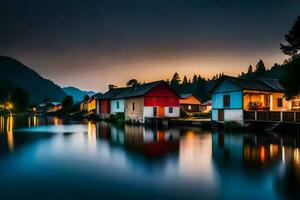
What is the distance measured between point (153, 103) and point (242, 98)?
16.3 meters

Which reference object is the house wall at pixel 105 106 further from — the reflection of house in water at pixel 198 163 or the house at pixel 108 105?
the reflection of house in water at pixel 198 163

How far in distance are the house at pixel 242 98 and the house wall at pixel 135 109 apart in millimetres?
12809

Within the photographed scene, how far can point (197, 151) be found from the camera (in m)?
16.8

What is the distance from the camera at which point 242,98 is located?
2906cm

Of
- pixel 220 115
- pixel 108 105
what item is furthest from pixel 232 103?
pixel 108 105

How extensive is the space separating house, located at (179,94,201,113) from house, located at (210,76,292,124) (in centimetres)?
2708

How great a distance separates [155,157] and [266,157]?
620 centimetres

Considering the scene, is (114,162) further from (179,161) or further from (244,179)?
(244,179)

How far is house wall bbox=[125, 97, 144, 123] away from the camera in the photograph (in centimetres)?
4172

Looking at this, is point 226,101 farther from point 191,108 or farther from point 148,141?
point 191,108

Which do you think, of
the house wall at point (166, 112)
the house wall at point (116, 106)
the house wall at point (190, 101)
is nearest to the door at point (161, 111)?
the house wall at point (166, 112)

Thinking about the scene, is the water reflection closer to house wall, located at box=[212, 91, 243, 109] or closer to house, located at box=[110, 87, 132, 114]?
house, located at box=[110, 87, 132, 114]

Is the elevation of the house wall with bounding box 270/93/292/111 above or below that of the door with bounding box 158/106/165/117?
Answer: above

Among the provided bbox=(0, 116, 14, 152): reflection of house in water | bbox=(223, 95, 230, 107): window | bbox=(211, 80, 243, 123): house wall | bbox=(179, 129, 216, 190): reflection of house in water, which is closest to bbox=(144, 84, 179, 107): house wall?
bbox=(211, 80, 243, 123): house wall
